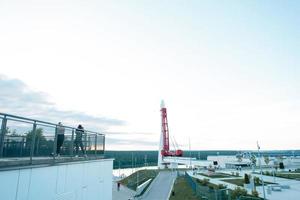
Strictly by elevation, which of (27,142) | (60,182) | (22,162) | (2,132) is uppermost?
(2,132)

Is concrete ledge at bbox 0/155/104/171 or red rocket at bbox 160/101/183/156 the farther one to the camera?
red rocket at bbox 160/101/183/156

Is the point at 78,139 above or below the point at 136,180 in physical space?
above

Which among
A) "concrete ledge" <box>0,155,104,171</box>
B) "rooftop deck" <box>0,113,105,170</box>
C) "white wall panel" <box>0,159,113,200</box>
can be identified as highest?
"rooftop deck" <box>0,113,105,170</box>

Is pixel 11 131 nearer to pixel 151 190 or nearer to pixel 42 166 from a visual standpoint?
pixel 42 166

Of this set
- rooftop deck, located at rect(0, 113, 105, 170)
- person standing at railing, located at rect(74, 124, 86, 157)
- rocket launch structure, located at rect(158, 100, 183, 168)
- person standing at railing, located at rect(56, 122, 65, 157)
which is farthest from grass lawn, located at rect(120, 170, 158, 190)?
rooftop deck, located at rect(0, 113, 105, 170)

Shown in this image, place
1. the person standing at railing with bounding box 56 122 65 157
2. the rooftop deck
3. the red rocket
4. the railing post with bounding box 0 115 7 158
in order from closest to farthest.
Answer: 1. the railing post with bounding box 0 115 7 158
2. the rooftop deck
3. the person standing at railing with bounding box 56 122 65 157
4. the red rocket

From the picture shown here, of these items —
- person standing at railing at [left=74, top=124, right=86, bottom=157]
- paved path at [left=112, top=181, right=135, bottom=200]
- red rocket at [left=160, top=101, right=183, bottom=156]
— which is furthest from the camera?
red rocket at [left=160, top=101, right=183, bottom=156]

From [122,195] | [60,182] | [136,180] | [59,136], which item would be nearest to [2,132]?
[60,182]

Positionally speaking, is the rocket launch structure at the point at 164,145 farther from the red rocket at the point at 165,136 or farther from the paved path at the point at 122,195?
the paved path at the point at 122,195

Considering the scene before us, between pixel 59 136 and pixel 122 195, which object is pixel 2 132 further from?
pixel 122 195

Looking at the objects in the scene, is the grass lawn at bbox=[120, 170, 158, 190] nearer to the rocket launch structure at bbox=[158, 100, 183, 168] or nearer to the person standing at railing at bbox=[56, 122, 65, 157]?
the rocket launch structure at bbox=[158, 100, 183, 168]

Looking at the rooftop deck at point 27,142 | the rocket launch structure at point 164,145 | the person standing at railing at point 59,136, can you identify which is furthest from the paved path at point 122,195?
the rocket launch structure at point 164,145

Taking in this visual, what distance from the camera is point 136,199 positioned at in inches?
1140

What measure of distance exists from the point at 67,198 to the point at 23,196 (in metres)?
2.74
